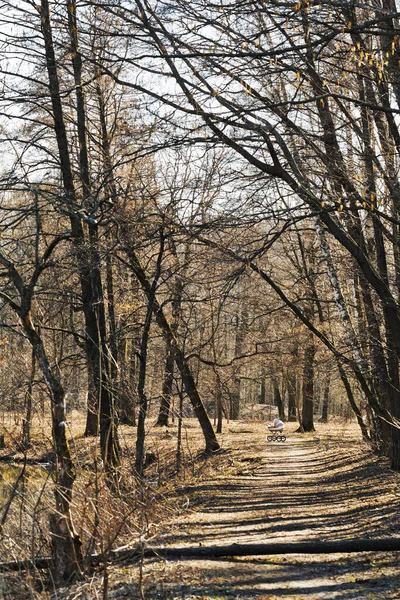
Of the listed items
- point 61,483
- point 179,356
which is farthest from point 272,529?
point 179,356

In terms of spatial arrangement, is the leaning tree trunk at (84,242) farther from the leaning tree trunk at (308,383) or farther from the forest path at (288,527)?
the leaning tree trunk at (308,383)

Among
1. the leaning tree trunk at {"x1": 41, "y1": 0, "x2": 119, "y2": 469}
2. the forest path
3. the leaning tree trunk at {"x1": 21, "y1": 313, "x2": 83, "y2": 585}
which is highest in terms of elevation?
the leaning tree trunk at {"x1": 41, "y1": 0, "x2": 119, "y2": 469}

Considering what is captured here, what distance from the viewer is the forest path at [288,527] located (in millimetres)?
5672

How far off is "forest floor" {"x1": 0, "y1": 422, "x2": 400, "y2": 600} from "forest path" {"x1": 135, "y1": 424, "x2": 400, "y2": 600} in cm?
1

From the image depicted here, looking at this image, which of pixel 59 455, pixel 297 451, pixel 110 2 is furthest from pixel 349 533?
pixel 297 451

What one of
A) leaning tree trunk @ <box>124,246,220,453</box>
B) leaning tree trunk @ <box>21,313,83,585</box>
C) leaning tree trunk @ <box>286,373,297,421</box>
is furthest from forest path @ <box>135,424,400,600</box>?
leaning tree trunk @ <box>286,373,297,421</box>

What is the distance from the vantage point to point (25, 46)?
1194cm

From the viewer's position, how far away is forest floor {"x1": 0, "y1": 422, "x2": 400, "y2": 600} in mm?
5613

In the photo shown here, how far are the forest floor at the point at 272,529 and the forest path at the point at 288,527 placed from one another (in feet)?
0.04

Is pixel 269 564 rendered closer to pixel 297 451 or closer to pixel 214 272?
pixel 214 272

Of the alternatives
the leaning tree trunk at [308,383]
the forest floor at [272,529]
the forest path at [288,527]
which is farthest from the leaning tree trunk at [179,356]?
the leaning tree trunk at [308,383]

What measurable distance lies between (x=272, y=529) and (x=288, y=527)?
0.22 metres

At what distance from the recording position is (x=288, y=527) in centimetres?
816

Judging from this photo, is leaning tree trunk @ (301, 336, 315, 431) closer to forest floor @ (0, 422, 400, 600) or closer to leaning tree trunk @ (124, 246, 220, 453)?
leaning tree trunk @ (124, 246, 220, 453)
